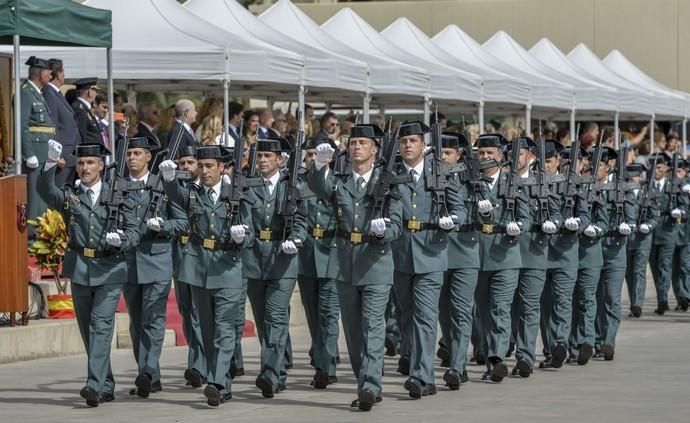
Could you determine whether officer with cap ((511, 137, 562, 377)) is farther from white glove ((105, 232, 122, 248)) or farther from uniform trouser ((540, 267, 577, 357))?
white glove ((105, 232, 122, 248))

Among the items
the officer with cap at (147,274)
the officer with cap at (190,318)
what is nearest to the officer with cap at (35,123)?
the officer with cap at (190,318)

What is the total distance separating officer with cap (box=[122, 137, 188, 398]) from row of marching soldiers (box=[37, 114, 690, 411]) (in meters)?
0.01

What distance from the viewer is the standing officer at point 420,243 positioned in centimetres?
1310

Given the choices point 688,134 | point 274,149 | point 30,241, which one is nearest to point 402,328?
point 274,149

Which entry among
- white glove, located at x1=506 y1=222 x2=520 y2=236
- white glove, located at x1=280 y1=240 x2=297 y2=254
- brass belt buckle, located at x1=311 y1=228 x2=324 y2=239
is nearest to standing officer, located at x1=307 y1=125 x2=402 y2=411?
white glove, located at x1=280 y1=240 x2=297 y2=254

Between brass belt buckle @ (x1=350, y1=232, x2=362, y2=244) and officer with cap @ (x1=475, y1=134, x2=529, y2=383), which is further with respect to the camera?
officer with cap @ (x1=475, y1=134, x2=529, y2=383)

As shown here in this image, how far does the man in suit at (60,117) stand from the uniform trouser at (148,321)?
4.47m

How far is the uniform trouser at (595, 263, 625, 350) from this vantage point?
16.4 metres

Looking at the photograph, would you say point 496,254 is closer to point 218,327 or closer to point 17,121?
point 218,327

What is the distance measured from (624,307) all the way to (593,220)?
21.7 feet

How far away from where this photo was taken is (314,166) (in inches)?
510

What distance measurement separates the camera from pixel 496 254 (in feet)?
48.3

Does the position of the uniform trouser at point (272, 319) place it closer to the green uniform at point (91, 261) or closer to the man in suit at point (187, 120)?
the green uniform at point (91, 261)

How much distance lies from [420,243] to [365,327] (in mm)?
902
